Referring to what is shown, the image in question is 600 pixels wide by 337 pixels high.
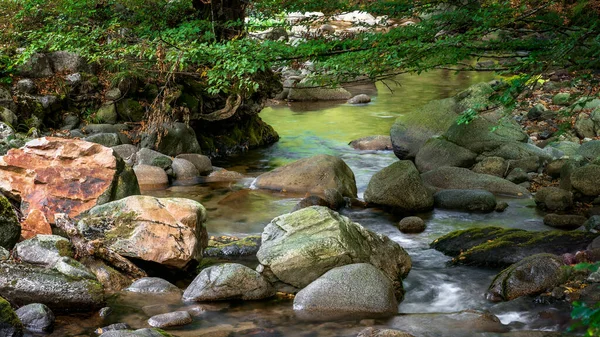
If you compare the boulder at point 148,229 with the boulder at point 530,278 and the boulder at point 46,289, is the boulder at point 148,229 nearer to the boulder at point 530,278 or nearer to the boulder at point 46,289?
the boulder at point 46,289

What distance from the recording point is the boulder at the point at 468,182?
40.8 feet

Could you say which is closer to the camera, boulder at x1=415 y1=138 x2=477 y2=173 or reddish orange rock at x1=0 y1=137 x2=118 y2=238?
reddish orange rock at x1=0 y1=137 x2=118 y2=238

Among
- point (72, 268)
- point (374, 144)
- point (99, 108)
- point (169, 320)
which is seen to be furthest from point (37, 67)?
point (169, 320)

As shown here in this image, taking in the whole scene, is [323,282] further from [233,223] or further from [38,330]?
[233,223]

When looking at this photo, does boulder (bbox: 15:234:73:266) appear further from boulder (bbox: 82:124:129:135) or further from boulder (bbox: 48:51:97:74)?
boulder (bbox: 48:51:97:74)

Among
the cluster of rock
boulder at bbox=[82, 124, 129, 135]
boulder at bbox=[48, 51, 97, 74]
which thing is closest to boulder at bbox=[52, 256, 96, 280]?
the cluster of rock

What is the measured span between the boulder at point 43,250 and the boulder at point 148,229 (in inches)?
12.0

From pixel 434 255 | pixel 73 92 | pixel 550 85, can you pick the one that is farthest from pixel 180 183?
pixel 550 85

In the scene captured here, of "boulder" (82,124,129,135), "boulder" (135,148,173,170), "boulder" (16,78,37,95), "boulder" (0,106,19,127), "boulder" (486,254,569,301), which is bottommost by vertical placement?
"boulder" (486,254,569,301)

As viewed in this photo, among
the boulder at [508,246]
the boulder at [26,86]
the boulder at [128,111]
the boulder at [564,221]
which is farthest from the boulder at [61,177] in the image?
the boulder at [564,221]

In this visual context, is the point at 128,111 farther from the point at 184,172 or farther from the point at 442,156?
the point at 442,156

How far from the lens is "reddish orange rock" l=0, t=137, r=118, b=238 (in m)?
9.11

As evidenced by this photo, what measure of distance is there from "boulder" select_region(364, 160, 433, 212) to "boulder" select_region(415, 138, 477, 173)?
2.58 metres

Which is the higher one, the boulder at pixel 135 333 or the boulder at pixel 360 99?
the boulder at pixel 135 333
